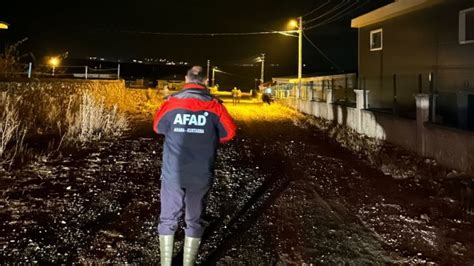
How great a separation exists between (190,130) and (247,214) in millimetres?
2486

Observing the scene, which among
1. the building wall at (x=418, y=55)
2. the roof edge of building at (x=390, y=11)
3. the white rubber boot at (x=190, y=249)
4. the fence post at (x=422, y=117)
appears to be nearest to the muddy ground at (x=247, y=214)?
the white rubber boot at (x=190, y=249)

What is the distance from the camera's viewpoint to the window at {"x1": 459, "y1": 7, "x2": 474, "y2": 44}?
523 inches

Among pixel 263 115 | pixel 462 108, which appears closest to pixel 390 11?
pixel 462 108

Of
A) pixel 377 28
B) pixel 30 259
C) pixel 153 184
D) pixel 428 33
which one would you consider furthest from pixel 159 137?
pixel 377 28

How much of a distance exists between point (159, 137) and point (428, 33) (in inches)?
389

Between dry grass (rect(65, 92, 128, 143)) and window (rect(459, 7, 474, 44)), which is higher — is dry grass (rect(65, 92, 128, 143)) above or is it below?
below

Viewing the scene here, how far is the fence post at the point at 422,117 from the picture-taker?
9.58 m

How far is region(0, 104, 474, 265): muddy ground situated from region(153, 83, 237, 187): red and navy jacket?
3.50ft

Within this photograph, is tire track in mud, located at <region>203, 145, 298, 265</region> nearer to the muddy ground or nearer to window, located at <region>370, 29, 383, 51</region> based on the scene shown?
the muddy ground

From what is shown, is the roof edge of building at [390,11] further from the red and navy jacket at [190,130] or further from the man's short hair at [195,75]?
the red and navy jacket at [190,130]

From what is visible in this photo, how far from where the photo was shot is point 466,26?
1351 cm

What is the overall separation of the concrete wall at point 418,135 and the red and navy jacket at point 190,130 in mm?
5880

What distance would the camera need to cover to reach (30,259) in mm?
4238

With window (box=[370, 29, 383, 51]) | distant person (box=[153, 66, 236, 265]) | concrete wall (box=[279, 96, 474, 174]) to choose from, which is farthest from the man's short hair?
window (box=[370, 29, 383, 51])
